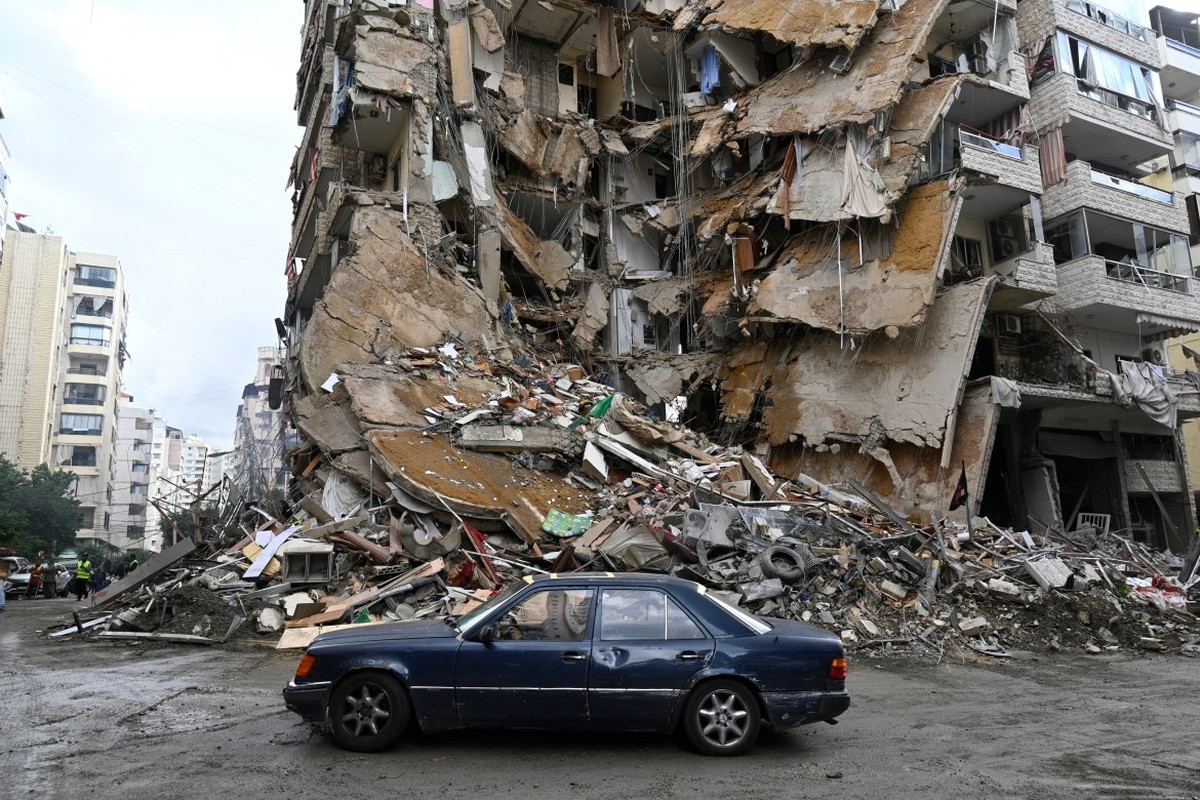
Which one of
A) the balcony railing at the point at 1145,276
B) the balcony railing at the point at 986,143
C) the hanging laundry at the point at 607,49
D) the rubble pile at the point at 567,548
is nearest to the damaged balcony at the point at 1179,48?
the balcony railing at the point at 1145,276

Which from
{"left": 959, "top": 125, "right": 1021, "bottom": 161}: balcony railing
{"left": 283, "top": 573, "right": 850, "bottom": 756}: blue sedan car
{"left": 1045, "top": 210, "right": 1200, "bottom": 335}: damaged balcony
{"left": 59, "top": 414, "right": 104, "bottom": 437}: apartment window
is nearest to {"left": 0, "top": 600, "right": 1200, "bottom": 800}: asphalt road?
{"left": 283, "top": 573, "right": 850, "bottom": 756}: blue sedan car

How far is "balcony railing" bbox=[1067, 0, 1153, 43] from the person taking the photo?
21.5m

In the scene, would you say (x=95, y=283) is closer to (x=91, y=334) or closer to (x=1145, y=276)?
(x=91, y=334)

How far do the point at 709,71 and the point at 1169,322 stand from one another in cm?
1510

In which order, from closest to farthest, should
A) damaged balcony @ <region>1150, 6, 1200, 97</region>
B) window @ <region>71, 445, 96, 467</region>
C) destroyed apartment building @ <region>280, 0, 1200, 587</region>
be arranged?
destroyed apartment building @ <region>280, 0, 1200, 587</region>
damaged balcony @ <region>1150, 6, 1200, 97</region>
window @ <region>71, 445, 96, 467</region>

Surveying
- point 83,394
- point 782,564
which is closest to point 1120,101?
point 782,564

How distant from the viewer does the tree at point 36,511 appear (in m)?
35.5

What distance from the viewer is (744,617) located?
531 centimetres

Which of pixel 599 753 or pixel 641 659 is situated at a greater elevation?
pixel 641 659

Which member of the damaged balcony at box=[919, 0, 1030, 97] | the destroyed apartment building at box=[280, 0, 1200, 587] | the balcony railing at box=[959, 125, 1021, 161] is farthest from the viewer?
the damaged balcony at box=[919, 0, 1030, 97]

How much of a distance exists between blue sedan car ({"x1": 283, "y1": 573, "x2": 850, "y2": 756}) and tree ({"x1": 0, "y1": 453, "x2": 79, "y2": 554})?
40.0 meters

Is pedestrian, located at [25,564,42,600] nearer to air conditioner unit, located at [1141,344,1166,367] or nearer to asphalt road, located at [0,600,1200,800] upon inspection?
asphalt road, located at [0,600,1200,800]

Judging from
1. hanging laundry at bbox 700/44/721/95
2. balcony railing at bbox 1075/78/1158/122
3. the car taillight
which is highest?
hanging laundry at bbox 700/44/721/95

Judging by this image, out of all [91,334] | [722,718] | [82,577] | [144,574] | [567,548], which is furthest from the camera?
[91,334]
